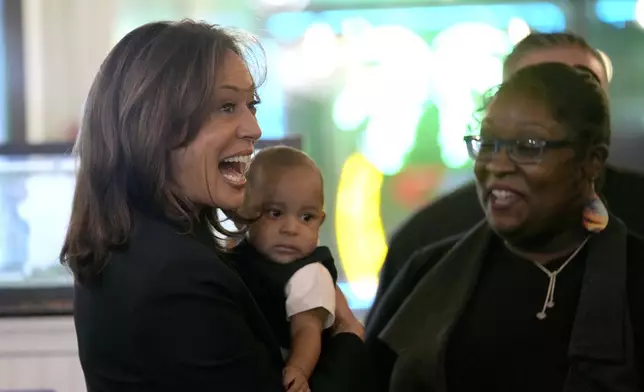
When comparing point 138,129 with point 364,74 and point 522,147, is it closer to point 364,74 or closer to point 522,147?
point 522,147

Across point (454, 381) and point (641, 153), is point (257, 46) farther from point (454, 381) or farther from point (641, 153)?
point (641, 153)

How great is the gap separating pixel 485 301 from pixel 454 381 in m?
0.13

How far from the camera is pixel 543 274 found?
43.4 inches

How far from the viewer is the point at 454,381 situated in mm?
1095

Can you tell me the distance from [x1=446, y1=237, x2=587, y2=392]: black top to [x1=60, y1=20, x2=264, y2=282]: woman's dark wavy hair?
44cm

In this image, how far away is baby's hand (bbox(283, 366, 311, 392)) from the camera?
3.15 feet

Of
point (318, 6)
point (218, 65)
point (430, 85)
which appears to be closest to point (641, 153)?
point (430, 85)

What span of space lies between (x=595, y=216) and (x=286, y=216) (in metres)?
0.44

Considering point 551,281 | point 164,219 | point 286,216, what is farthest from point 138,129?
point 551,281

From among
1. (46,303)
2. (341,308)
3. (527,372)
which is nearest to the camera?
(527,372)

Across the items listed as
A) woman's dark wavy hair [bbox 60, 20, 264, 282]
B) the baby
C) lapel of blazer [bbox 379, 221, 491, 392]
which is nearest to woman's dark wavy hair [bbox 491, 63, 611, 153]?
lapel of blazer [bbox 379, 221, 491, 392]

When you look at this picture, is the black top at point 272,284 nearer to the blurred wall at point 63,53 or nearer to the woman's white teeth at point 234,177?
the woman's white teeth at point 234,177

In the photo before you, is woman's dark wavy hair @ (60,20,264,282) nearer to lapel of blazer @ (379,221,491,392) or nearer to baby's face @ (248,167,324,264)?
baby's face @ (248,167,324,264)

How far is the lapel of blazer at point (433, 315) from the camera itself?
1.12 meters
